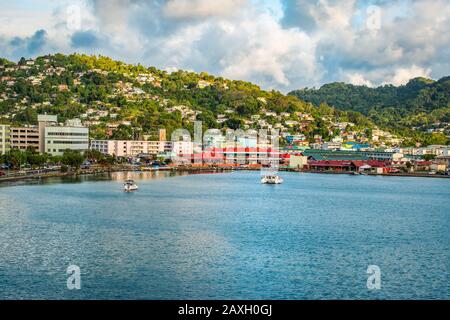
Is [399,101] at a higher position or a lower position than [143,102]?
higher

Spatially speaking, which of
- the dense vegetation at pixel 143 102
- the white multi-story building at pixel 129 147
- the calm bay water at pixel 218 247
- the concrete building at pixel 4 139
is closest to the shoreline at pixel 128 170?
the concrete building at pixel 4 139

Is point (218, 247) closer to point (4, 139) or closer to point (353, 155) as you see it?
point (4, 139)

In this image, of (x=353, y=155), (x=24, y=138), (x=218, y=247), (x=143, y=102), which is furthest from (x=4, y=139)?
(x=143, y=102)

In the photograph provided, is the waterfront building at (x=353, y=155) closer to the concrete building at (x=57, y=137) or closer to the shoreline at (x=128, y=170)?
the shoreline at (x=128, y=170)

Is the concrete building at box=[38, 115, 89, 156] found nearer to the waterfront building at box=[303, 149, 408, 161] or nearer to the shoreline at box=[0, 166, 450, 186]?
the shoreline at box=[0, 166, 450, 186]

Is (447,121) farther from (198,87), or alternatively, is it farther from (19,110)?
(19,110)

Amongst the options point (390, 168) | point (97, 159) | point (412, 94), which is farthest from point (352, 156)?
point (412, 94)
